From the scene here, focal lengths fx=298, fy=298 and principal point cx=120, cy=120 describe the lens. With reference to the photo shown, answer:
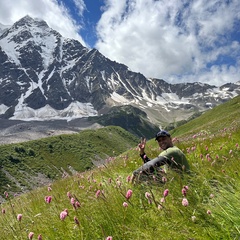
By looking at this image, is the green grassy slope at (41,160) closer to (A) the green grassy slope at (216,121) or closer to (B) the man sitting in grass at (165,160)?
(A) the green grassy slope at (216,121)

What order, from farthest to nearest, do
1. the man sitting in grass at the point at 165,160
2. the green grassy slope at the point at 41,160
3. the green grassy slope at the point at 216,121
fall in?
the green grassy slope at the point at 41,160 → the green grassy slope at the point at 216,121 → the man sitting in grass at the point at 165,160

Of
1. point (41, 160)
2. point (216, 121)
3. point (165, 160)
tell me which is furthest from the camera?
point (41, 160)

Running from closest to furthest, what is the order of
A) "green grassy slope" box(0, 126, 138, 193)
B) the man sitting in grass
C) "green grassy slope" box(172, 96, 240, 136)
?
the man sitting in grass
"green grassy slope" box(172, 96, 240, 136)
"green grassy slope" box(0, 126, 138, 193)

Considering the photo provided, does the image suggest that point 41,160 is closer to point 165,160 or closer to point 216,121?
point 216,121

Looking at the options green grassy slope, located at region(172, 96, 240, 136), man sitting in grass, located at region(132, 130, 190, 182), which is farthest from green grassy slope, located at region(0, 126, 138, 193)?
man sitting in grass, located at region(132, 130, 190, 182)

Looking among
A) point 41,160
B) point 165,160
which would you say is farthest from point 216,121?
point 41,160

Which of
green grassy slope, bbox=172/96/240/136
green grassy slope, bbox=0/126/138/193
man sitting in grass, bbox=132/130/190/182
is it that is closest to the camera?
man sitting in grass, bbox=132/130/190/182

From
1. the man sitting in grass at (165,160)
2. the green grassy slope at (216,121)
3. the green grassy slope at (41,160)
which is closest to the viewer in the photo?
the man sitting in grass at (165,160)

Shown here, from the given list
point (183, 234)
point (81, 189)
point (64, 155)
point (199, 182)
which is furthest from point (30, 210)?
point (64, 155)

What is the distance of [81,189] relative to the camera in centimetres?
667

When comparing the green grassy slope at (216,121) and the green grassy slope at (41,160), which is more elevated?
the green grassy slope at (41,160)

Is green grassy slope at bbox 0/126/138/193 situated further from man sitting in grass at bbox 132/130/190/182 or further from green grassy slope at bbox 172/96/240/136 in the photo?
man sitting in grass at bbox 132/130/190/182

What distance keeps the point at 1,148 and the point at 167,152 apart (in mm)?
169747

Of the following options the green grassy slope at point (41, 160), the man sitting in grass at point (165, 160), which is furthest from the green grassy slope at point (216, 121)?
the green grassy slope at point (41, 160)
